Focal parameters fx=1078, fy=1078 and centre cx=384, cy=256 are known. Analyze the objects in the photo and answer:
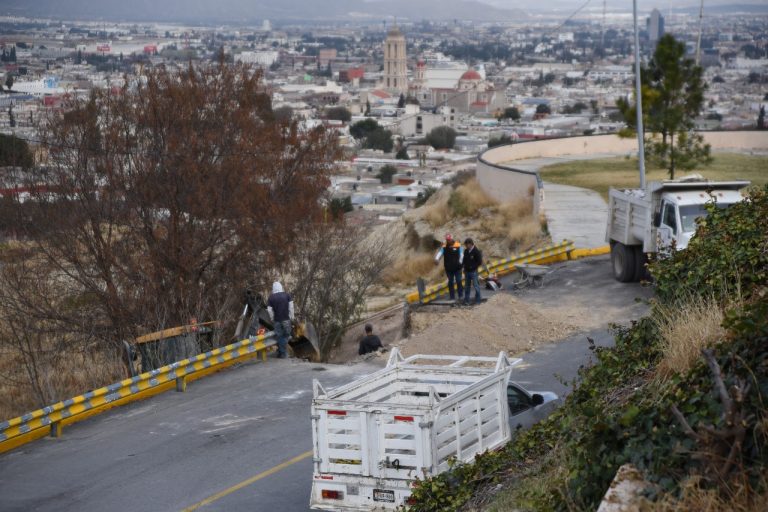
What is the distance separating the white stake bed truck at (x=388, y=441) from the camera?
33.4 ft

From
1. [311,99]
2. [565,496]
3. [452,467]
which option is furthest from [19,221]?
[311,99]

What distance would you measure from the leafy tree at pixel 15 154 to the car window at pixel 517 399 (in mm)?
15715

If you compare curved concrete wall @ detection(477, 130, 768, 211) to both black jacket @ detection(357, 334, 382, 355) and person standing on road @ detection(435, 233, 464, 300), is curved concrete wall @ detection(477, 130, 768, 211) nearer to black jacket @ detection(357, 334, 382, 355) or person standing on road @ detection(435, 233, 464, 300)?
person standing on road @ detection(435, 233, 464, 300)

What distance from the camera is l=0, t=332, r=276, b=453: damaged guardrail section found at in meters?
14.3

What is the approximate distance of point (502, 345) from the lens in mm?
19281

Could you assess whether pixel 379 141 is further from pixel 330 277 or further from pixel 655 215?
pixel 655 215

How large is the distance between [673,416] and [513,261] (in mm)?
19563

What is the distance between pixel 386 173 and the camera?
337ft

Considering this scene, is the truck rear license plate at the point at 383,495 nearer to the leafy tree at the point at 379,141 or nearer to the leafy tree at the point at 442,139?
the leafy tree at the point at 379,141

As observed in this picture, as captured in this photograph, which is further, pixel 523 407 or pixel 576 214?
pixel 576 214

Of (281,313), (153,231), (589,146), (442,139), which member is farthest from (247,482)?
(442,139)

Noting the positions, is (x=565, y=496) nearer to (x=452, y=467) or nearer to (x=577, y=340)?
(x=452, y=467)

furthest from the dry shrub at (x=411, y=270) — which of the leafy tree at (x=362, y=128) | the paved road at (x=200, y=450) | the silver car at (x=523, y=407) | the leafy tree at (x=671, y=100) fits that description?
the leafy tree at (x=362, y=128)

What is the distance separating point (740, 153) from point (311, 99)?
426 feet
